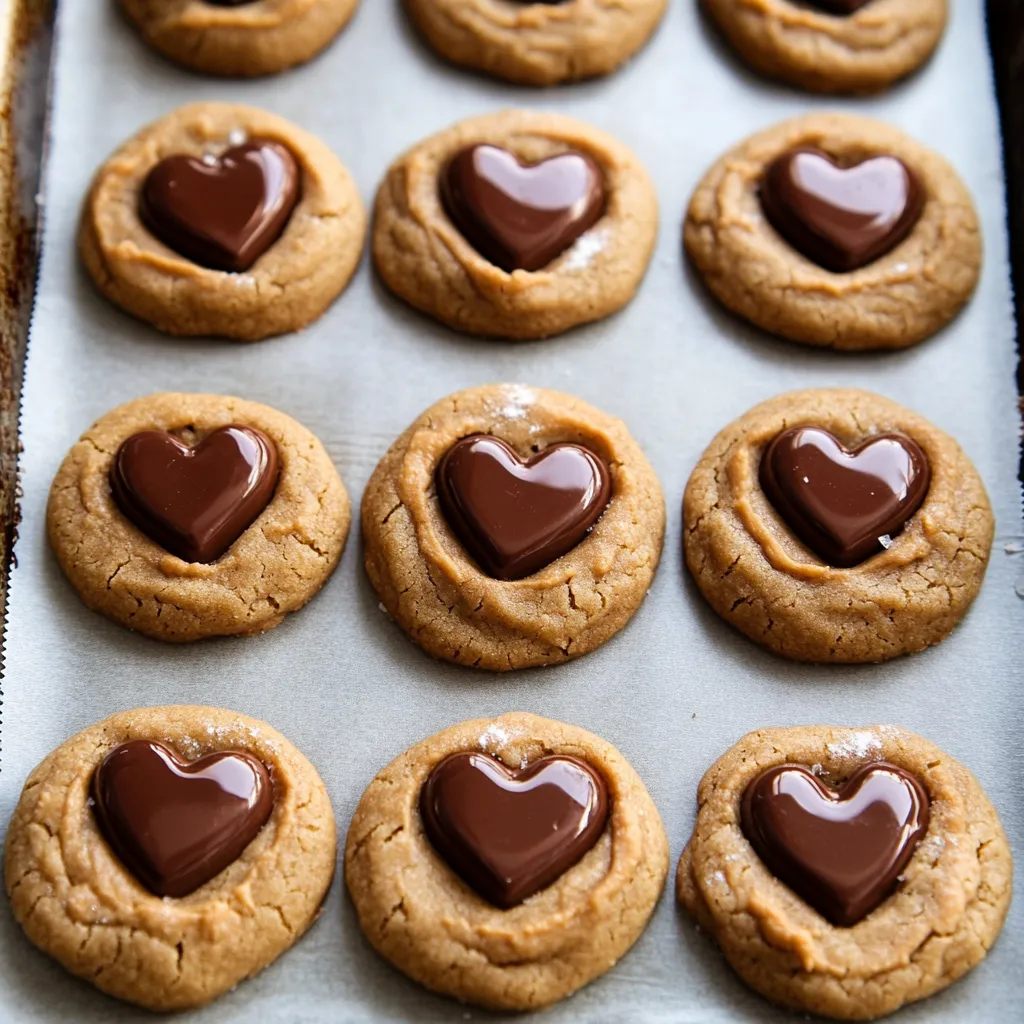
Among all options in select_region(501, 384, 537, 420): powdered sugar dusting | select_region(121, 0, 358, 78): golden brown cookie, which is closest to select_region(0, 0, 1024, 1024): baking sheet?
select_region(121, 0, 358, 78): golden brown cookie

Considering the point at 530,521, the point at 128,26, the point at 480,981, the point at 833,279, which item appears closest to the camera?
the point at 480,981

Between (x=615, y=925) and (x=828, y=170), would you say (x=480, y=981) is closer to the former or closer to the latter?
(x=615, y=925)

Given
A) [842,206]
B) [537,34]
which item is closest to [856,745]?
[842,206]

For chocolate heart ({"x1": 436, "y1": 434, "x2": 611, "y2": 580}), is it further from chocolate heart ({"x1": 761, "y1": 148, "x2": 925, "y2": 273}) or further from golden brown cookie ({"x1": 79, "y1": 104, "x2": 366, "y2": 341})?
chocolate heart ({"x1": 761, "y1": 148, "x2": 925, "y2": 273})

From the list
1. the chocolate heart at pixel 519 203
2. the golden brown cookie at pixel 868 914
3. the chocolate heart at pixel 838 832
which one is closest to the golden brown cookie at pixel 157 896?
the golden brown cookie at pixel 868 914

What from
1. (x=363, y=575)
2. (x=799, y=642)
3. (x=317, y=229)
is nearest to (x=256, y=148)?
(x=317, y=229)

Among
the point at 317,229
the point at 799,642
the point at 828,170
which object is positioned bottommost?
the point at 799,642

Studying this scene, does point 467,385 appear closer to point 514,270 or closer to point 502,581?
point 514,270
